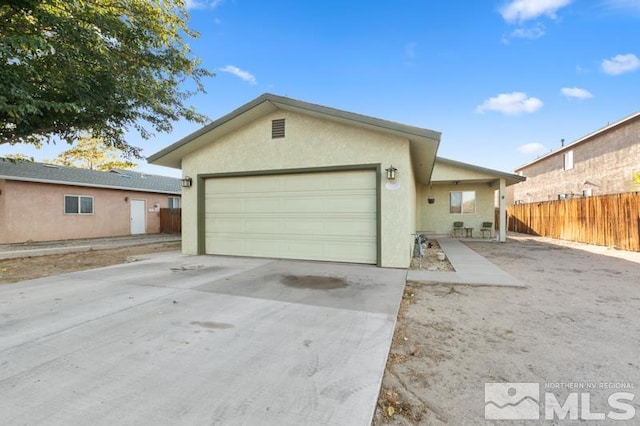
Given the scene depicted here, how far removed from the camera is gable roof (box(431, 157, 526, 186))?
1350 centimetres

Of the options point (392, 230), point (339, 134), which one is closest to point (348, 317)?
point (392, 230)

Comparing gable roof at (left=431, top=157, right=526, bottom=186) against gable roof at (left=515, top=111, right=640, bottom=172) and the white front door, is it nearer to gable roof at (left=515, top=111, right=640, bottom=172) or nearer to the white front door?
gable roof at (left=515, top=111, right=640, bottom=172)

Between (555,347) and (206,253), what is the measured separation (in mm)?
8785

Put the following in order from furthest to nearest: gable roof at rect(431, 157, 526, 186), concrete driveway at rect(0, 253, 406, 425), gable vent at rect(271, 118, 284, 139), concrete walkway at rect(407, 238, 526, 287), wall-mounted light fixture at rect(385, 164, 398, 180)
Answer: gable roof at rect(431, 157, 526, 186) → gable vent at rect(271, 118, 284, 139) → wall-mounted light fixture at rect(385, 164, 398, 180) → concrete walkway at rect(407, 238, 526, 287) → concrete driveway at rect(0, 253, 406, 425)

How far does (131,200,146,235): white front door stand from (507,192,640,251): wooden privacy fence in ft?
73.4

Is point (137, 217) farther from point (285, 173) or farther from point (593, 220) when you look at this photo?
point (593, 220)

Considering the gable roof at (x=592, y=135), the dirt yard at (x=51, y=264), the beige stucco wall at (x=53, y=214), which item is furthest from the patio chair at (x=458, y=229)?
the beige stucco wall at (x=53, y=214)

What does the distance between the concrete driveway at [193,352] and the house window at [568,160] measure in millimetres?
22639

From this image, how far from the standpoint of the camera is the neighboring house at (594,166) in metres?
15.6

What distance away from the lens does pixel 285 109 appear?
8.16 m

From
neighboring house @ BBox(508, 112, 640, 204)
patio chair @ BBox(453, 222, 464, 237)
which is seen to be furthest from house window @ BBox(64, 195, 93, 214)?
neighboring house @ BBox(508, 112, 640, 204)

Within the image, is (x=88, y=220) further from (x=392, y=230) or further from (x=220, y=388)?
(x=220, y=388)

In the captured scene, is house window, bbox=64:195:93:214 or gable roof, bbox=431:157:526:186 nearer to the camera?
gable roof, bbox=431:157:526:186

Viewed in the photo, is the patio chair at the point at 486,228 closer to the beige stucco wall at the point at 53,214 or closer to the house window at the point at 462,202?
the house window at the point at 462,202
